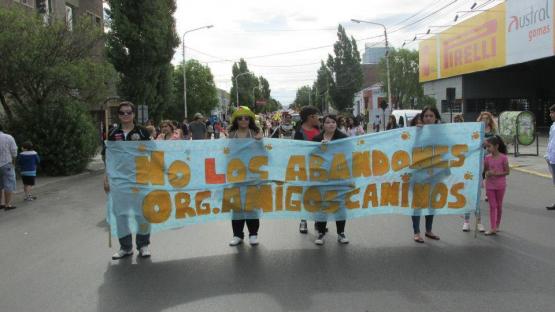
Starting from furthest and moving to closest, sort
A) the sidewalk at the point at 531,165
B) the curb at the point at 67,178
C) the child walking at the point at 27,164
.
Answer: the sidewalk at the point at 531,165 < the curb at the point at 67,178 < the child walking at the point at 27,164

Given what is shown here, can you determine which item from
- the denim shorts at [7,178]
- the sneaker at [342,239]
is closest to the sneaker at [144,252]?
the sneaker at [342,239]

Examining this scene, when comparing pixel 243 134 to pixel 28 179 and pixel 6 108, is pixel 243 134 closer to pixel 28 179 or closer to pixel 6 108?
pixel 28 179

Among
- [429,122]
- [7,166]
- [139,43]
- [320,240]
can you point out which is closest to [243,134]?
[320,240]

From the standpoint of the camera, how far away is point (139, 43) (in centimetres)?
2820

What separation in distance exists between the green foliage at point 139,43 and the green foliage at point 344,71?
186ft

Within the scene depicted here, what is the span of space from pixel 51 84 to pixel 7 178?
650 cm

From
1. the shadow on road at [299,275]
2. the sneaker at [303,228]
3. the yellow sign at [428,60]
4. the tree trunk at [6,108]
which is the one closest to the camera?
the shadow on road at [299,275]

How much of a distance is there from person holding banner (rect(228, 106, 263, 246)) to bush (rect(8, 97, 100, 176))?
11643mm

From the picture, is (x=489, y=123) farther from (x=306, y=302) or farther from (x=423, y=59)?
(x=423, y=59)

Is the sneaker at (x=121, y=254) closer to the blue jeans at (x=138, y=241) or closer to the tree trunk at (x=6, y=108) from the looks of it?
the blue jeans at (x=138, y=241)

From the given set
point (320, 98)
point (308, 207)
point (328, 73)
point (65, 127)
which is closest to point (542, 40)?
point (65, 127)

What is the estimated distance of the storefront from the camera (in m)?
27.7

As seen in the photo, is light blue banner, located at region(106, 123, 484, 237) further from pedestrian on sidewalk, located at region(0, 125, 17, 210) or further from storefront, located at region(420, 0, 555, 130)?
storefront, located at region(420, 0, 555, 130)

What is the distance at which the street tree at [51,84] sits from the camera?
49.2 ft
